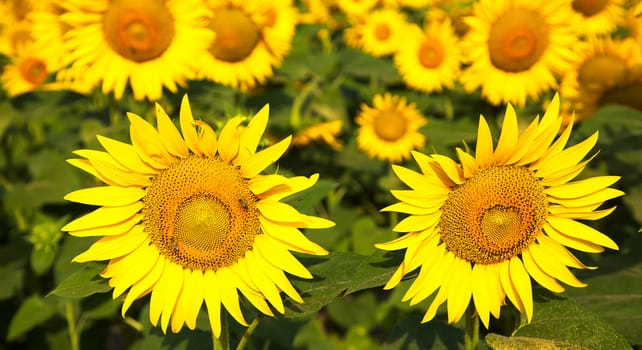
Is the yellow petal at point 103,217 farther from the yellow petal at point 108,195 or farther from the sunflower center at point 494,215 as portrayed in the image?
the sunflower center at point 494,215

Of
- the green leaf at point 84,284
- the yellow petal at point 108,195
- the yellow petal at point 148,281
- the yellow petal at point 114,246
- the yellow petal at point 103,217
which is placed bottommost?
the green leaf at point 84,284

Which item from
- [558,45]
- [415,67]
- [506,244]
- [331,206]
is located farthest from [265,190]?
[415,67]

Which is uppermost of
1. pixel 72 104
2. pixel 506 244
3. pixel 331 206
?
pixel 506 244

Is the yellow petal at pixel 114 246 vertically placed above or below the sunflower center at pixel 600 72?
below

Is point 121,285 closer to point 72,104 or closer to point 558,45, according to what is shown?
point 72,104

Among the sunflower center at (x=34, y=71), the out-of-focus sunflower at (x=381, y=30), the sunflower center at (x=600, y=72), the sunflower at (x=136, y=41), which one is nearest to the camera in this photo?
the sunflower at (x=136, y=41)

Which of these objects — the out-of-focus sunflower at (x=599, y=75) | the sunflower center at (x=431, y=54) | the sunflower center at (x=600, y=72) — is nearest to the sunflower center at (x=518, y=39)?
the out-of-focus sunflower at (x=599, y=75)
